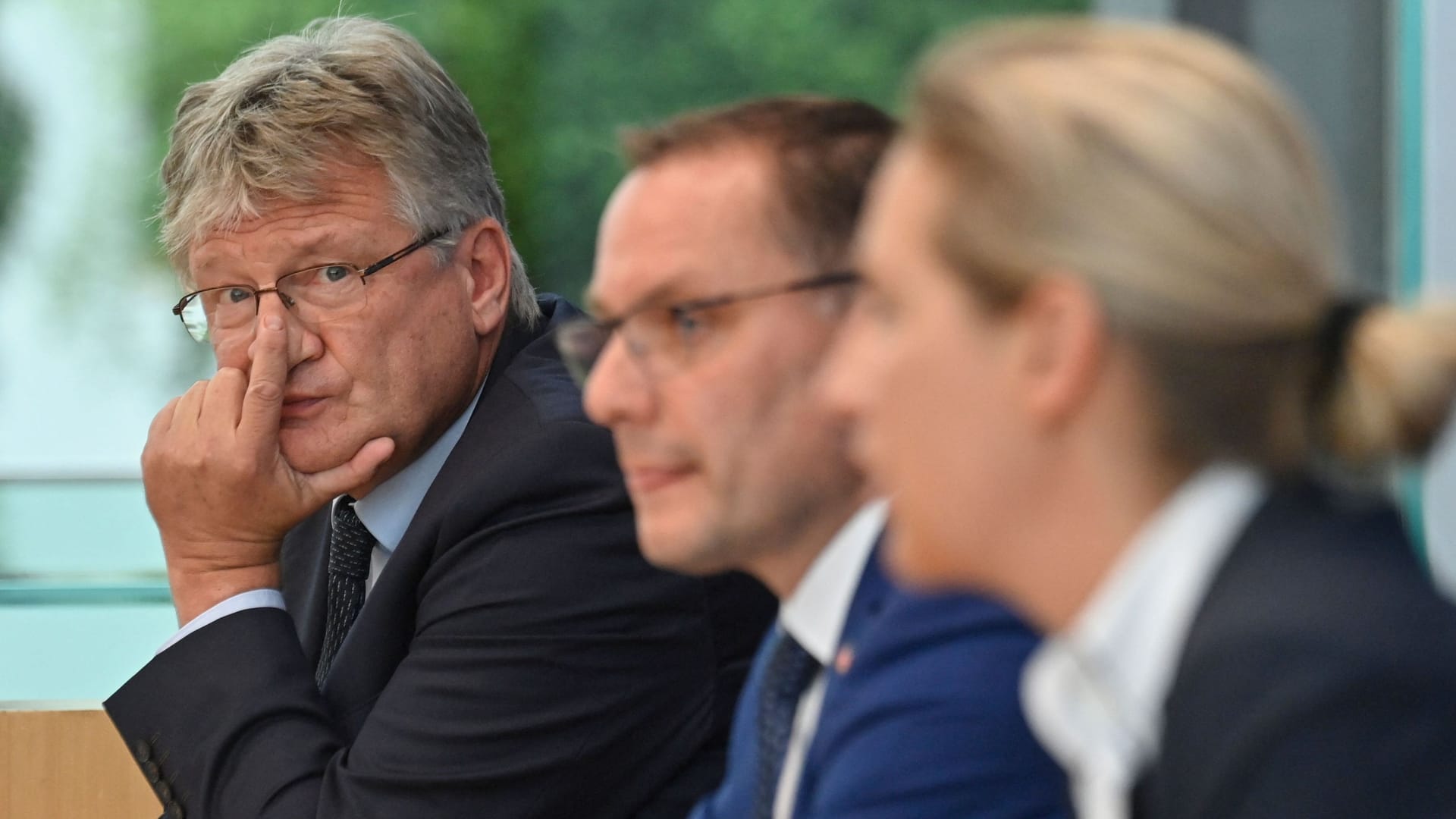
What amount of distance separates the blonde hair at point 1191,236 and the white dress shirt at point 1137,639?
31 mm

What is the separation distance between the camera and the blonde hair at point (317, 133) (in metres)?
2.01

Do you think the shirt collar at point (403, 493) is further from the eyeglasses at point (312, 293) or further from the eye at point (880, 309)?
the eye at point (880, 309)

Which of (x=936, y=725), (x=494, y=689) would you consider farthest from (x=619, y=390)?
(x=494, y=689)

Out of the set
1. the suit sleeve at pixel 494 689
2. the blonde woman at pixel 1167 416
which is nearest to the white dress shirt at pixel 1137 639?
the blonde woman at pixel 1167 416

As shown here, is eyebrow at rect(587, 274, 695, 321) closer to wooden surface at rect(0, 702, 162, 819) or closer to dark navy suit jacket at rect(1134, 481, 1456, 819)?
dark navy suit jacket at rect(1134, 481, 1456, 819)

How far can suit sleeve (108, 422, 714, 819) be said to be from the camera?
1748mm

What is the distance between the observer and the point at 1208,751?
835mm

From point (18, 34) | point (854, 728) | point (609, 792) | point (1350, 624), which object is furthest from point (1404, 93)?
point (18, 34)

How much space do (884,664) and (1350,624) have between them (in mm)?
438

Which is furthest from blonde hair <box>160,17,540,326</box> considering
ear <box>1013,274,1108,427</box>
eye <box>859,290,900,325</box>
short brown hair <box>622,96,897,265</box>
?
ear <box>1013,274,1108,427</box>

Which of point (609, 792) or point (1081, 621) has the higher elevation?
point (1081, 621)

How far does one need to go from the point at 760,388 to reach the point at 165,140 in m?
2.54

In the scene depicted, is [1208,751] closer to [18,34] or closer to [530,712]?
[530,712]

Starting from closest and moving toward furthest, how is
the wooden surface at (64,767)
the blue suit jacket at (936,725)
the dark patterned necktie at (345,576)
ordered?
1. the blue suit jacket at (936,725)
2. the dark patterned necktie at (345,576)
3. the wooden surface at (64,767)
